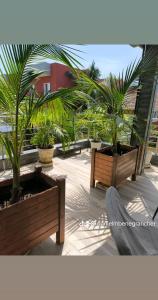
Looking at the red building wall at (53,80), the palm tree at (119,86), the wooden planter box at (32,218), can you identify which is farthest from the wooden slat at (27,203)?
the palm tree at (119,86)

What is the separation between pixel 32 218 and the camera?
4.74ft

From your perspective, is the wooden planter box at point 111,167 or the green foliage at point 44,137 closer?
the wooden planter box at point 111,167

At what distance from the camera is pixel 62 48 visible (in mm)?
1264

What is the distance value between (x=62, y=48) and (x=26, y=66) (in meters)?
0.25

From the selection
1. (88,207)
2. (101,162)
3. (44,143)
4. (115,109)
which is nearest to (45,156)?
(44,143)

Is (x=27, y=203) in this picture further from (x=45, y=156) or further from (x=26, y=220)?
(x=45, y=156)

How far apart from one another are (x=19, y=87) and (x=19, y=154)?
1.48 feet

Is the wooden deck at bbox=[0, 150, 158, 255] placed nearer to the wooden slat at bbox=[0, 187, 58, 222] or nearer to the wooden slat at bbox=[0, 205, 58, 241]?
the wooden slat at bbox=[0, 205, 58, 241]

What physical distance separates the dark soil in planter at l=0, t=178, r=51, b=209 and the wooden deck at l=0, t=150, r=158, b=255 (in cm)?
46

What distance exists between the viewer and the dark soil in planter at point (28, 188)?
5.19ft

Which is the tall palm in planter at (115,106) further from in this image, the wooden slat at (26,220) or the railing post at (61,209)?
the wooden slat at (26,220)

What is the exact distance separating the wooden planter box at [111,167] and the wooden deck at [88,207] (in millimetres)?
160

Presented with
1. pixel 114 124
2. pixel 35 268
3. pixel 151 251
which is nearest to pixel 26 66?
pixel 35 268

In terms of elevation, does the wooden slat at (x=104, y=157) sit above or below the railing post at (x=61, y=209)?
above
